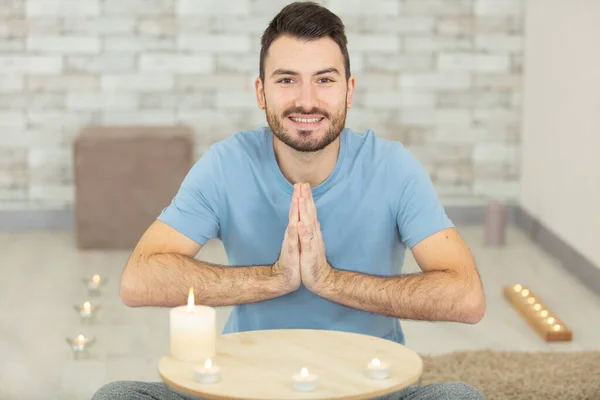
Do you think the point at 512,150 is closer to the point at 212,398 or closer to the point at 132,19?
the point at 132,19

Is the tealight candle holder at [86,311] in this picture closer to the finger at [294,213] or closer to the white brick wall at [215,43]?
the white brick wall at [215,43]

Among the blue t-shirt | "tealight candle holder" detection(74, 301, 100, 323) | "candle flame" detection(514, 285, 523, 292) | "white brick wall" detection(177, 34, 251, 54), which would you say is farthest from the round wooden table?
"white brick wall" detection(177, 34, 251, 54)

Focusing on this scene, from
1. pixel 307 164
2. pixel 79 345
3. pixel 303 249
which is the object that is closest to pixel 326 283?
pixel 303 249

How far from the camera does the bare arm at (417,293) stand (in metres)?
2.11

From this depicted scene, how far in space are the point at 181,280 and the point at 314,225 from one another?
306 millimetres

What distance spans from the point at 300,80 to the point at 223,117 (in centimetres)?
296

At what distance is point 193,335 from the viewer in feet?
5.81

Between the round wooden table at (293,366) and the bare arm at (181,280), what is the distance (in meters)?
0.21

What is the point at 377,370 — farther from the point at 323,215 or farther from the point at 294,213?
the point at 323,215

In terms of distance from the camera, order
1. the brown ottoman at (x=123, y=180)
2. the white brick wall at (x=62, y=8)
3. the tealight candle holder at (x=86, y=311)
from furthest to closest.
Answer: the white brick wall at (x=62, y=8), the brown ottoman at (x=123, y=180), the tealight candle holder at (x=86, y=311)

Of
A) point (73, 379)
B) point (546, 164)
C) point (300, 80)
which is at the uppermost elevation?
point (300, 80)

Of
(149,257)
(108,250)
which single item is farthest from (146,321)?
(149,257)

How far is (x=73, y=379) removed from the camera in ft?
10.5

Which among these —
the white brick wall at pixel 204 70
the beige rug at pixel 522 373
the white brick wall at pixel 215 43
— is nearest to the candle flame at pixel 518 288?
the beige rug at pixel 522 373
